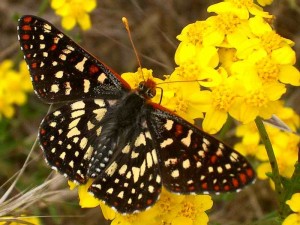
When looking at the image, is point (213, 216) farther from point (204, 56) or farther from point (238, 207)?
point (204, 56)

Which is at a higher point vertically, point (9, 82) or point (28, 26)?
point (28, 26)

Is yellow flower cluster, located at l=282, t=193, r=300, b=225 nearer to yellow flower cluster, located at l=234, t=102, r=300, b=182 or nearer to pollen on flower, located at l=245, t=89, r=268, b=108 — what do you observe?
pollen on flower, located at l=245, t=89, r=268, b=108

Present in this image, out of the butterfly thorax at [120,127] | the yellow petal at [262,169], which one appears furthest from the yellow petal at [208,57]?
the yellow petal at [262,169]

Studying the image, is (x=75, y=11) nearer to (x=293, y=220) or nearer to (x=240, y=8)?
(x=240, y=8)

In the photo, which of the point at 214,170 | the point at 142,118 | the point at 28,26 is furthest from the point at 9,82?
the point at 214,170

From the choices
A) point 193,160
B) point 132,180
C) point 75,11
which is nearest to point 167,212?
point 132,180

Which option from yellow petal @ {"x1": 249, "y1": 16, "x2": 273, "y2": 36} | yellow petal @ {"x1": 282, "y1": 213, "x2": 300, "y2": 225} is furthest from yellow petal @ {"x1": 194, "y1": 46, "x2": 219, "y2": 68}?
yellow petal @ {"x1": 282, "y1": 213, "x2": 300, "y2": 225}

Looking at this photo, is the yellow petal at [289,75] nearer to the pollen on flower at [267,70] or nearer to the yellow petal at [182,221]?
the pollen on flower at [267,70]
